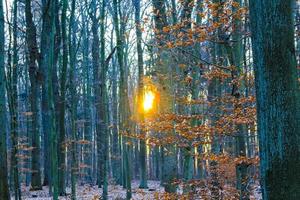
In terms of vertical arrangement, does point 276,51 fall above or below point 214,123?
above

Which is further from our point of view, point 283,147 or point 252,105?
point 252,105

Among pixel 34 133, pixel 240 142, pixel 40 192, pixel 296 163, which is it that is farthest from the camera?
pixel 34 133

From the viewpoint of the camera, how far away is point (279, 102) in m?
3.37

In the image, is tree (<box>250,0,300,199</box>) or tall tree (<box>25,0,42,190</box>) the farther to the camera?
tall tree (<box>25,0,42,190</box>)

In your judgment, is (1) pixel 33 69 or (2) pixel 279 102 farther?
(1) pixel 33 69

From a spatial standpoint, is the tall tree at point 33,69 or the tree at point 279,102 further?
the tall tree at point 33,69

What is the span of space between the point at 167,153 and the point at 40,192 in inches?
457

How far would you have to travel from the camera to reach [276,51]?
11.1ft

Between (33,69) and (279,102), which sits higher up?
(33,69)

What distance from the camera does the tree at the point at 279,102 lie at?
3338 mm

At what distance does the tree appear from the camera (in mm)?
3338

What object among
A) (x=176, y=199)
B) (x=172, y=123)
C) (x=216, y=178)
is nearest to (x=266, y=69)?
(x=172, y=123)

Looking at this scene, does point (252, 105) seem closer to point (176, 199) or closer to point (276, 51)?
point (176, 199)

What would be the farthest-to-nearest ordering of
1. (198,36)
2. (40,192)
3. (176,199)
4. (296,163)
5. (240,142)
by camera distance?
(40,192), (240,142), (176,199), (198,36), (296,163)
